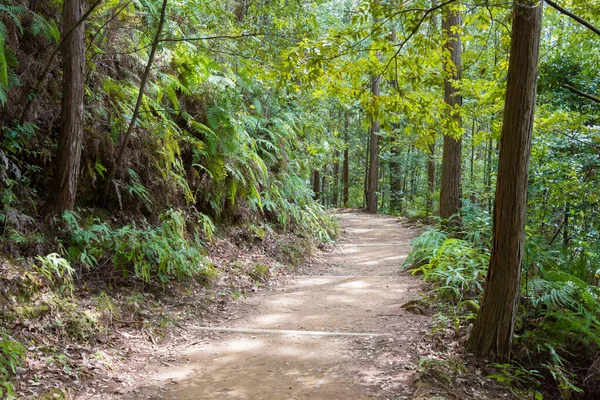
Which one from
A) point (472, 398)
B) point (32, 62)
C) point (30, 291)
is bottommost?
point (472, 398)

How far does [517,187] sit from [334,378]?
8.56 ft

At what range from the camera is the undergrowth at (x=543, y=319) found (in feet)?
15.8

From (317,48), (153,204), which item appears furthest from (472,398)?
(153,204)

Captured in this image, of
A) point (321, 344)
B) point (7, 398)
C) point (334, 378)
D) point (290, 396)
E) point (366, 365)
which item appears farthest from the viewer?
point (321, 344)

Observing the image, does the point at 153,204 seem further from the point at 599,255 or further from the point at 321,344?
the point at 599,255

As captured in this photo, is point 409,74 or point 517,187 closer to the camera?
point 517,187

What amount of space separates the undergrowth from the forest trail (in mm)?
651

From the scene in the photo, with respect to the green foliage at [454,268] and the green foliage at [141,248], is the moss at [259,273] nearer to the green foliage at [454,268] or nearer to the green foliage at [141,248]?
the green foliage at [141,248]

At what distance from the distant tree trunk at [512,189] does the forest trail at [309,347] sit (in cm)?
94

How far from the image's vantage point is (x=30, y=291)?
450cm

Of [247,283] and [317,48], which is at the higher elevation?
[317,48]

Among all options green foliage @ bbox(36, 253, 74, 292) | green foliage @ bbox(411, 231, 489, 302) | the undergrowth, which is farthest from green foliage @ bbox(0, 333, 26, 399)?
green foliage @ bbox(411, 231, 489, 302)

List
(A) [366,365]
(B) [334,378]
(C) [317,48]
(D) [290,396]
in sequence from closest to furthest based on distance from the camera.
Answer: (D) [290,396]
(B) [334,378]
(A) [366,365]
(C) [317,48]

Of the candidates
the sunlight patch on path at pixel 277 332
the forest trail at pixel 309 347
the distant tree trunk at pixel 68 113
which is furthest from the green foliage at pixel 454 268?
the distant tree trunk at pixel 68 113
